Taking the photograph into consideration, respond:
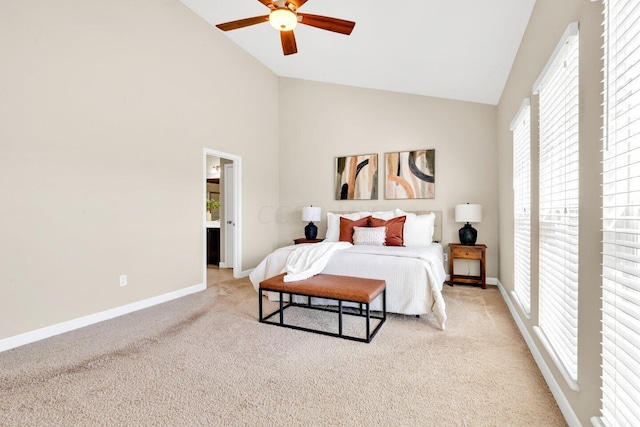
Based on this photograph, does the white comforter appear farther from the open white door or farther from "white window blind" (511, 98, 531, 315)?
the open white door

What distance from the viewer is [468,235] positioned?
440 cm

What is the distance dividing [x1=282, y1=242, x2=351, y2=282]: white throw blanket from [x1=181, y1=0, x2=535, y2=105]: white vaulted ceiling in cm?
233

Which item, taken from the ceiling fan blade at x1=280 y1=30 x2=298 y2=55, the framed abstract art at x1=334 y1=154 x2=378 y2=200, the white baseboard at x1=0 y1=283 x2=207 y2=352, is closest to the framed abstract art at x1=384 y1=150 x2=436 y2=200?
the framed abstract art at x1=334 y1=154 x2=378 y2=200

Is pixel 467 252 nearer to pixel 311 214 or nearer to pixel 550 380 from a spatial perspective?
pixel 311 214

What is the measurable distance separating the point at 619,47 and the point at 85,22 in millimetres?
3939

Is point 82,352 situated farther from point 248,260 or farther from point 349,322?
point 248,260

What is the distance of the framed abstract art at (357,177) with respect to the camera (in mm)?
5141

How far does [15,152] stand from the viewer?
252cm

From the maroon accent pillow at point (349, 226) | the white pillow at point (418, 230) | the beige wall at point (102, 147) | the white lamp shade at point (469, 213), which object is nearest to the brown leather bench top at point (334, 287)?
the maroon accent pillow at point (349, 226)

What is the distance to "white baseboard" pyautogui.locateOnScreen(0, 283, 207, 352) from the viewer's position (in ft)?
8.30

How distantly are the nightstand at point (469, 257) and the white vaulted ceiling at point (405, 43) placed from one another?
6.71ft

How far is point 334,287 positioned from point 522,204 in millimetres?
1848

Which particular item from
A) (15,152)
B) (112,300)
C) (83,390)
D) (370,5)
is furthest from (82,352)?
(370,5)

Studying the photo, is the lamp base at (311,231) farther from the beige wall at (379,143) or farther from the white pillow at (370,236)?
the white pillow at (370,236)
